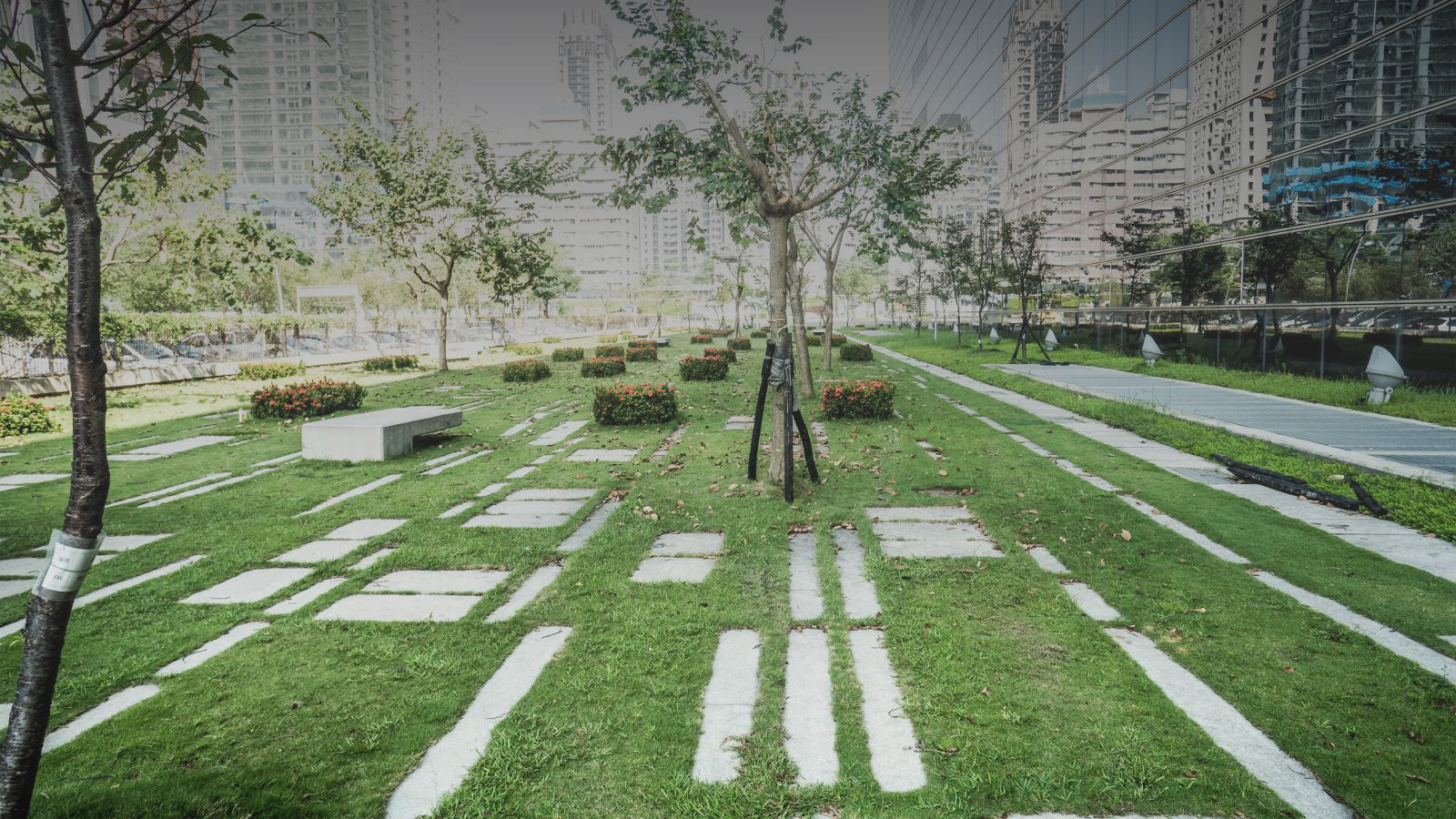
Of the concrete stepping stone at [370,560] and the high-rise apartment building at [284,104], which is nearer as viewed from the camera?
the concrete stepping stone at [370,560]

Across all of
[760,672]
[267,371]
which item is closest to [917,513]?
[760,672]

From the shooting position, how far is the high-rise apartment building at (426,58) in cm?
15312

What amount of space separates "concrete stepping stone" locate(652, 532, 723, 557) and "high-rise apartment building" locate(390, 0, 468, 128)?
16531 cm

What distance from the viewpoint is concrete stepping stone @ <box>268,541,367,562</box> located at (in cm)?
552

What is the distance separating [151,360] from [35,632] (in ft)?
88.0

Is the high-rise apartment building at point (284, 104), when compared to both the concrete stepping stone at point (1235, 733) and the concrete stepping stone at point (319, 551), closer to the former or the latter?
the concrete stepping stone at point (319, 551)

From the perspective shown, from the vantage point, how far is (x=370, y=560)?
551 cm

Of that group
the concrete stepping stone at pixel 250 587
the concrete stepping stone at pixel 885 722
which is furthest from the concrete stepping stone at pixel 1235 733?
the concrete stepping stone at pixel 250 587

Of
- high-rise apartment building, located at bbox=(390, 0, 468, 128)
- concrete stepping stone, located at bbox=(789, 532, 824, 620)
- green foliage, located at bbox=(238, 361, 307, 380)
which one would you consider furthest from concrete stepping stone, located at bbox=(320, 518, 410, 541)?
high-rise apartment building, located at bbox=(390, 0, 468, 128)

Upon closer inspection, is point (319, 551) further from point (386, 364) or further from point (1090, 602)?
point (386, 364)

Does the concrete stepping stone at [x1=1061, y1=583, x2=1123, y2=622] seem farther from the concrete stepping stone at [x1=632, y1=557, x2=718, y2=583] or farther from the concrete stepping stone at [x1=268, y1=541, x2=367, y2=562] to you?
the concrete stepping stone at [x1=268, y1=541, x2=367, y2=562]

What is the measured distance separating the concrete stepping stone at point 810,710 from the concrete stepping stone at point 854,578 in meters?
0.44

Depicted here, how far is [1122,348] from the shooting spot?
2436 cm

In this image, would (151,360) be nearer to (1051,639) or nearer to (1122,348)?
(1051,639)
